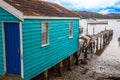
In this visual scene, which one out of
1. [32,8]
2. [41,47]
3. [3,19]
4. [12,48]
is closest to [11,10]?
[3,19]

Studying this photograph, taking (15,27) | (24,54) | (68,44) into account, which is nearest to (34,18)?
(15,27)

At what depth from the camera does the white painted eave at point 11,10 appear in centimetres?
961

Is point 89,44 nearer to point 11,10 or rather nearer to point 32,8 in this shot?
point 32,8

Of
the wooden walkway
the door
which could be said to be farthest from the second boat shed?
the wooden walkway

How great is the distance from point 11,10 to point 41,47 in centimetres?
304

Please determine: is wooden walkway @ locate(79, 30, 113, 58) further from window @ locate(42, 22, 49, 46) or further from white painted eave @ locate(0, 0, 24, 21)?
white painted eave @ locate(0, 0, 24, 21)

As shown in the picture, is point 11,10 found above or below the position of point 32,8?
below

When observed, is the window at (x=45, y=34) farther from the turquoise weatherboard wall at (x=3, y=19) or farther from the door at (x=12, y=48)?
the turquoise weatherboard wall at (x=3, y=19)

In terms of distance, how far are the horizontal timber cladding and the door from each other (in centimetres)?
34

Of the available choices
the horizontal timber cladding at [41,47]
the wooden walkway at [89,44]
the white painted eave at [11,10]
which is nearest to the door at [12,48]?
the horizontal timber cladding at [41,47]

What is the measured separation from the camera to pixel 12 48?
34.2 feet

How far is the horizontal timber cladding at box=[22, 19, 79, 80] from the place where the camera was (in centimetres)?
1041

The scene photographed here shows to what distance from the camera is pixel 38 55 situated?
11.7 metres

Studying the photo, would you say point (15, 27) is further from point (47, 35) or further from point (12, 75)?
point (47, 35)
